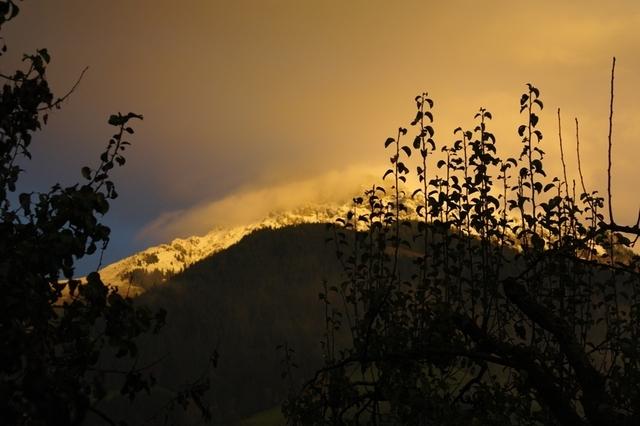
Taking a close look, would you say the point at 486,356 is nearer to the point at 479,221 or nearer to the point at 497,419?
the point at 497,419

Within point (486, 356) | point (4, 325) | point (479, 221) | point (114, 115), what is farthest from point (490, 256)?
point (4, 325)

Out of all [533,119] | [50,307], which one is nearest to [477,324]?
[50,307]

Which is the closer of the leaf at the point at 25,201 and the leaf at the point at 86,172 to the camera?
the leaf at the point at 25,201

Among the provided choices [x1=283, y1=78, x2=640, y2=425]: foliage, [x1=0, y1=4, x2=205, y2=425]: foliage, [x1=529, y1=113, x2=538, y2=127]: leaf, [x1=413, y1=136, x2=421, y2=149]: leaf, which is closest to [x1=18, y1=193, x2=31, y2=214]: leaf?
[x1=0, y1=4, x2=205, y2=425]: foliage

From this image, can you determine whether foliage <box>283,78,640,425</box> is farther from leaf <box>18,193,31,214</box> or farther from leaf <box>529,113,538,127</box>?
leaf <box>18,193,31,214</box>

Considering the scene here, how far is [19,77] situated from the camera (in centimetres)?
649

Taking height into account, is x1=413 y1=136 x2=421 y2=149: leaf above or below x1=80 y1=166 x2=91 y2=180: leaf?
above

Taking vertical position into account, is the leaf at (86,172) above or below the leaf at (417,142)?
below

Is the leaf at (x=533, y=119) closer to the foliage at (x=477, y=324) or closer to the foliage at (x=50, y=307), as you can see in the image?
the foliage at (x=477, y=324)

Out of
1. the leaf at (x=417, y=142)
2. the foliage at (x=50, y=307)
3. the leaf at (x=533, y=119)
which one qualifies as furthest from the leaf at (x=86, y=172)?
the leaf at (x=533, y=119)

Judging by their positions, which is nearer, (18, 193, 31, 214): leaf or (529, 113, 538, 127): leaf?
(18, 193, 31, 214): leaf

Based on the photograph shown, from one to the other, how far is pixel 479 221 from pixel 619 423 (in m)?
7.95

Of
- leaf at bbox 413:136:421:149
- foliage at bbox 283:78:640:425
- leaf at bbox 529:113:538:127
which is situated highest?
leaf at bbox 529:113:538:127

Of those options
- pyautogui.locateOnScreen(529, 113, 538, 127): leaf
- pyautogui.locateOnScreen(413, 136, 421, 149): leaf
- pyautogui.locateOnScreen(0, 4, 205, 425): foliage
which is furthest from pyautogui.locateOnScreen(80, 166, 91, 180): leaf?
pyautogui.locateOnScreen(529, 113, 538, 127): leaf
